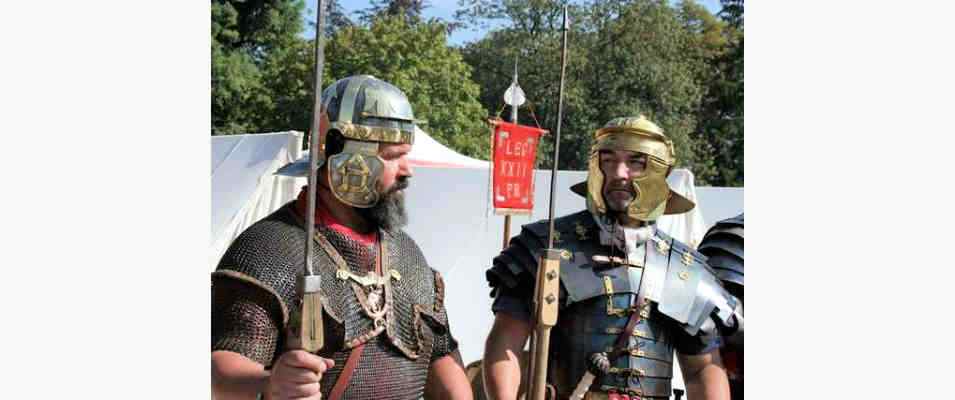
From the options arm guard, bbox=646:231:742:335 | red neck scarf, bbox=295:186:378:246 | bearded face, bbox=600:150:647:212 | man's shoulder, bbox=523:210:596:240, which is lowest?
arm guard, bbox=646:231:742:335

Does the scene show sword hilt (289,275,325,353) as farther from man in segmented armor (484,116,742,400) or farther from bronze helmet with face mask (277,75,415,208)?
man in segmented armor (484,116,742,400)

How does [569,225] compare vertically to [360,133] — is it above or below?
below

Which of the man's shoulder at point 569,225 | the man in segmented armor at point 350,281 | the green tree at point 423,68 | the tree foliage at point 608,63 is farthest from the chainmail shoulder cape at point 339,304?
the green tree at point 423,68

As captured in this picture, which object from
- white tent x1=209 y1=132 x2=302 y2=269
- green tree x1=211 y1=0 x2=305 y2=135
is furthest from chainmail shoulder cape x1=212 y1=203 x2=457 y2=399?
white tent x1=209 y1=132 x2=302 y2=269

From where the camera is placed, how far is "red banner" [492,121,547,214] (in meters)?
4.91

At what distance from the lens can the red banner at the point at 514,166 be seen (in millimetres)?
4914

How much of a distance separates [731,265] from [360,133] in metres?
1.53

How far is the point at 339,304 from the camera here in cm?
244

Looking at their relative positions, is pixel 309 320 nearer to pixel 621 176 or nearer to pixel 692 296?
pixel 621 176

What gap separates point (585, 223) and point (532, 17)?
1.63 meters

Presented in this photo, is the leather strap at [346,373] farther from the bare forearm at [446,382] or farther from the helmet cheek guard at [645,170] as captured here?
the helmet cheek guard at [645,170]

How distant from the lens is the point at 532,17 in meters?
4.45

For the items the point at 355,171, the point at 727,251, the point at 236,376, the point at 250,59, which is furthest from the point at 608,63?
the point at 236,376

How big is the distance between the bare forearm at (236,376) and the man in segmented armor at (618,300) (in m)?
0.84
